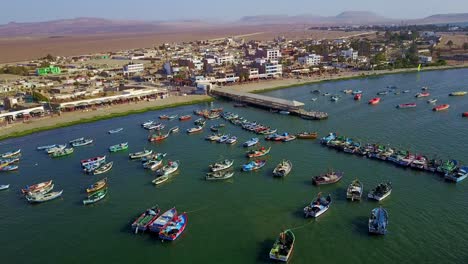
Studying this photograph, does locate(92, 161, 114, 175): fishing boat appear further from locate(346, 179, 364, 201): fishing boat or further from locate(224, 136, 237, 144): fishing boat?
locate(346, 179, 364, 201): fishing boat

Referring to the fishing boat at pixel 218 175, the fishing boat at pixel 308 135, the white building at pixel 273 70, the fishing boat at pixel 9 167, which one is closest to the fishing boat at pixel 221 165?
the fishing boat at pixel 218 175

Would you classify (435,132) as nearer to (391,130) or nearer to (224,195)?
(391,130)

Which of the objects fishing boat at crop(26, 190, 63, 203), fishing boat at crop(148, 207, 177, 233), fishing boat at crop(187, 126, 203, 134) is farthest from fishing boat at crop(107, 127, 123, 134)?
fishing boat at crop(148, 207, 177, 233)

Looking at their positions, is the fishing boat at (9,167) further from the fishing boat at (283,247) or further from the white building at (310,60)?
the white building at (310,60)

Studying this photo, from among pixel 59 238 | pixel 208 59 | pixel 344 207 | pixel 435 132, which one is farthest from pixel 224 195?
pixel 208 59

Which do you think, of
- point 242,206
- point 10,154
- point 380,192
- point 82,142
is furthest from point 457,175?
point 10,154

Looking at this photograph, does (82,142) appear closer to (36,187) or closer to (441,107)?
(36,187)

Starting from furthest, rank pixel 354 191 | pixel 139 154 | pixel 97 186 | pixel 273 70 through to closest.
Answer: pixel 273 70
pixel 139 154
pixel 97 186
pixel 354 191
